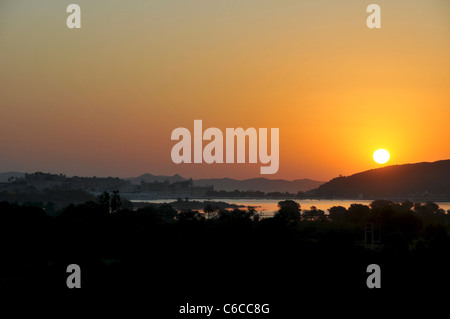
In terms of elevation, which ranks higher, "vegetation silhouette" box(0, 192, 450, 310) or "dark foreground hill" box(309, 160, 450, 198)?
"dark foreground hill" box(309, 160, 450, 198)

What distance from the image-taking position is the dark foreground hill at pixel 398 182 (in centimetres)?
16150

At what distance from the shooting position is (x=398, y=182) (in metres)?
Result: 166

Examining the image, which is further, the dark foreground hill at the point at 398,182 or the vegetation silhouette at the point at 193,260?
the dark foreground hill at the point at 398,182

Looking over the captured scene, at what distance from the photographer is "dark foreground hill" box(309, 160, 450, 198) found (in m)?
162

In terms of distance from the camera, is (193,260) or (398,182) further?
(398,182)

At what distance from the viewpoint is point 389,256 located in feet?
110

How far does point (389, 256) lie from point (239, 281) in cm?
947

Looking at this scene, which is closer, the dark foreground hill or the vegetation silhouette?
the vegetation silhouette

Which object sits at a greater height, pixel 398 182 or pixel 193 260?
pixel 398 182
